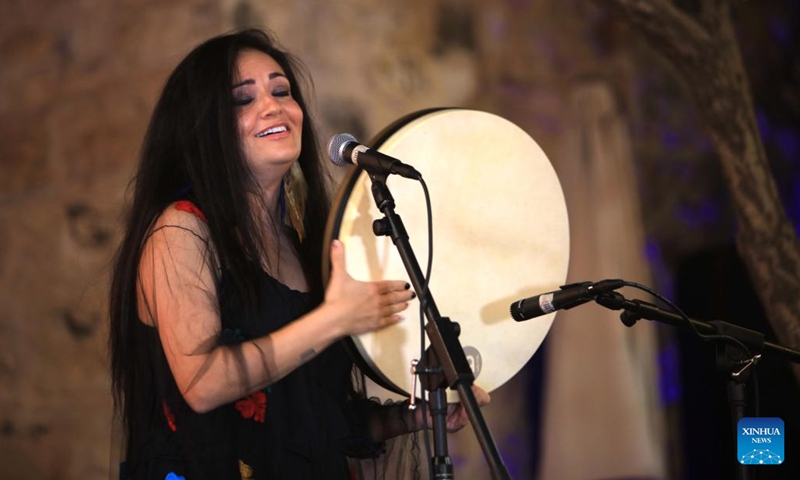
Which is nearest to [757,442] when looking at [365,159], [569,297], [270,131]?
[569,297]

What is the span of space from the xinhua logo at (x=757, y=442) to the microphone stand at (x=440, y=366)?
52cm

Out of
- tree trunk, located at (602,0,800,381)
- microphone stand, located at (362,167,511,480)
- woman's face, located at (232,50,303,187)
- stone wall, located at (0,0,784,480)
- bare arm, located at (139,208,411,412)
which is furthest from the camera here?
stone wall, located at (0,0,784,480)

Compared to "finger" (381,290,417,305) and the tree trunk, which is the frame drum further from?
the tree trunk

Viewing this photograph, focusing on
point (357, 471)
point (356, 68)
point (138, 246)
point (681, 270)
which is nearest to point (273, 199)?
point (138, 246)

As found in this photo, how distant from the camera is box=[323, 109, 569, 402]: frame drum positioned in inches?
70.2

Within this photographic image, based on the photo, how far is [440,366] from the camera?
1.55m

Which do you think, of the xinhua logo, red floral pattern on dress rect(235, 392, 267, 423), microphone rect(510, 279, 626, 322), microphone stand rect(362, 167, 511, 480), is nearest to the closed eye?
microphone stand rect(362, 167, 511, 480)

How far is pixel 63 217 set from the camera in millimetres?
2969

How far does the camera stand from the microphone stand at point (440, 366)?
1.48 metres

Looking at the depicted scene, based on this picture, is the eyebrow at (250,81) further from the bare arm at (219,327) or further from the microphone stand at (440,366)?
the microphone stand at (440,366)

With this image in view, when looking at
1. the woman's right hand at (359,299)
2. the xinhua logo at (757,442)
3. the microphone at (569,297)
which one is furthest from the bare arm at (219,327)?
the xinhua logo at (757,442)

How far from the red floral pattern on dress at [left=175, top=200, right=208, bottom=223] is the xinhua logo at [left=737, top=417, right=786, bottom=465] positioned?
1.07 m

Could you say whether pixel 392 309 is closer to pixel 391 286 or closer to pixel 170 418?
pixel 391 286

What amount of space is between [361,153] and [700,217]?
2240mm
